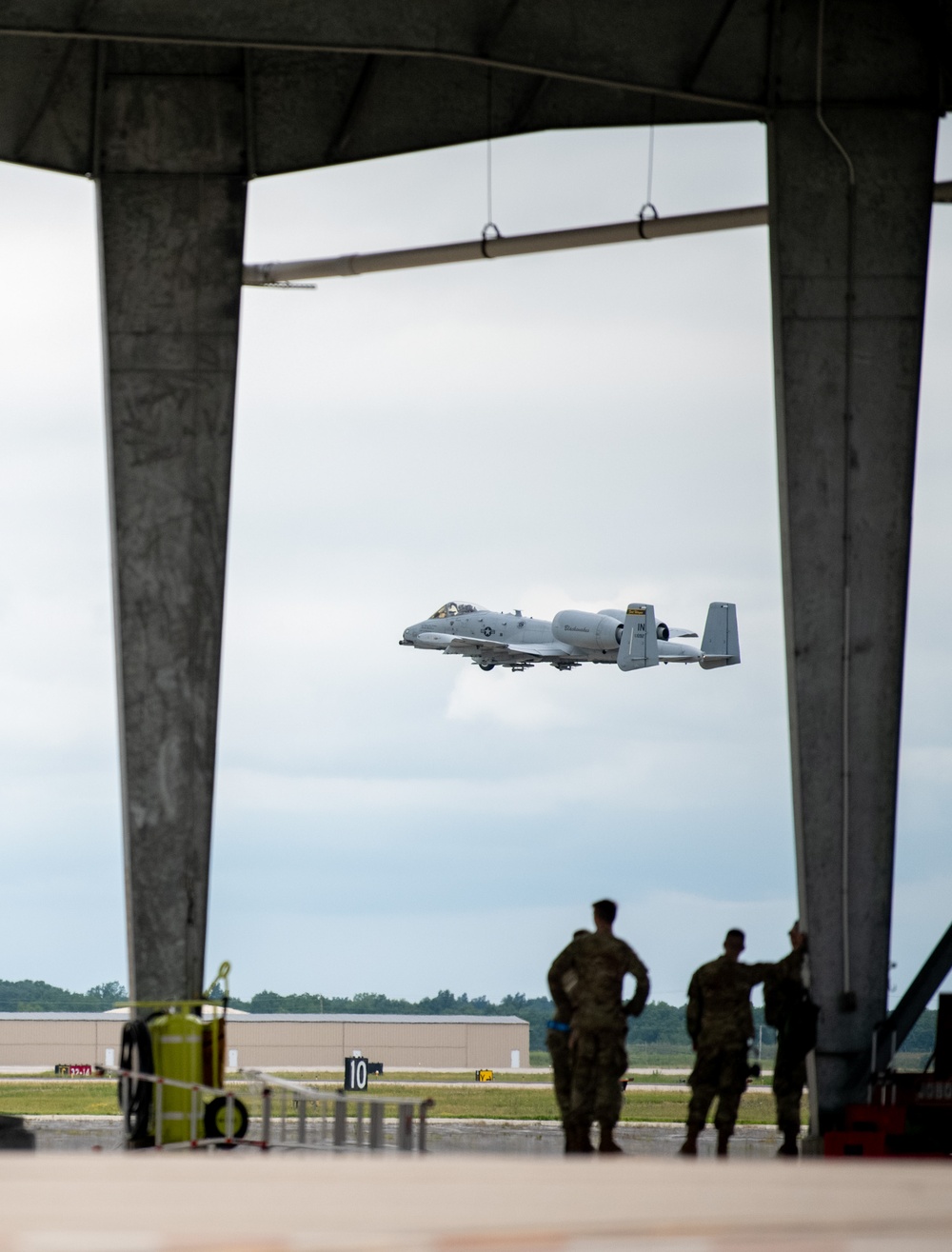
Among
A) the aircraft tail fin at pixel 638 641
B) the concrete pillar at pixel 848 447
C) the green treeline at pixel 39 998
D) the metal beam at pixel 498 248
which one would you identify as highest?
the aircraft tail fin at pixel 638 641

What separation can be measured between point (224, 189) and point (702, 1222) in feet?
36.9

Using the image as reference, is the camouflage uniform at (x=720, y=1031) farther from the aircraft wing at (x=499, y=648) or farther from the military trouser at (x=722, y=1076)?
the aircraft wing at (x=499, y=648)

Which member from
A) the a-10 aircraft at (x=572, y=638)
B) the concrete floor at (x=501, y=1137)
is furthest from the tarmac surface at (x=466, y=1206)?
the a-10 aircraft at (x=572, y=638)

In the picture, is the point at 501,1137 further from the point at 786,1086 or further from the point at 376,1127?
the point at 376,1127

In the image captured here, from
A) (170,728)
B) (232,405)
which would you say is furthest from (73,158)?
(170,728)

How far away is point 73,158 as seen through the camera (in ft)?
40.9

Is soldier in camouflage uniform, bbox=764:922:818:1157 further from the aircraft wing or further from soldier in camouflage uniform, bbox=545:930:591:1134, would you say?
the aircraft wing

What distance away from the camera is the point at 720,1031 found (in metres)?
9.48

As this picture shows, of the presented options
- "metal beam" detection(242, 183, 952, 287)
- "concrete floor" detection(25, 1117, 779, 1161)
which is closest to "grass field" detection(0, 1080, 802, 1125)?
"concrete floor" detection(25, 1117, 779, 1161)

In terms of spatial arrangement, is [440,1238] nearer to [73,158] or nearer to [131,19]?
[131,19]

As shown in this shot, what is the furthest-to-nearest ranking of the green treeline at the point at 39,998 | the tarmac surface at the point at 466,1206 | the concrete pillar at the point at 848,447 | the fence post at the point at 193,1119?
the green treeline at the point at 39,998, the concrete pillar at the point at 848,447, the fence post at the point at 193,1119, the tarmac surface at the point at 466,1206

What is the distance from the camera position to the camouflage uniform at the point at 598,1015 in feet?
29.3

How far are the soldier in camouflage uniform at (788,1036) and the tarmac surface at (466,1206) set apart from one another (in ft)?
24.2

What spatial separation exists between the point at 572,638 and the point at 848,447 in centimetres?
3604
